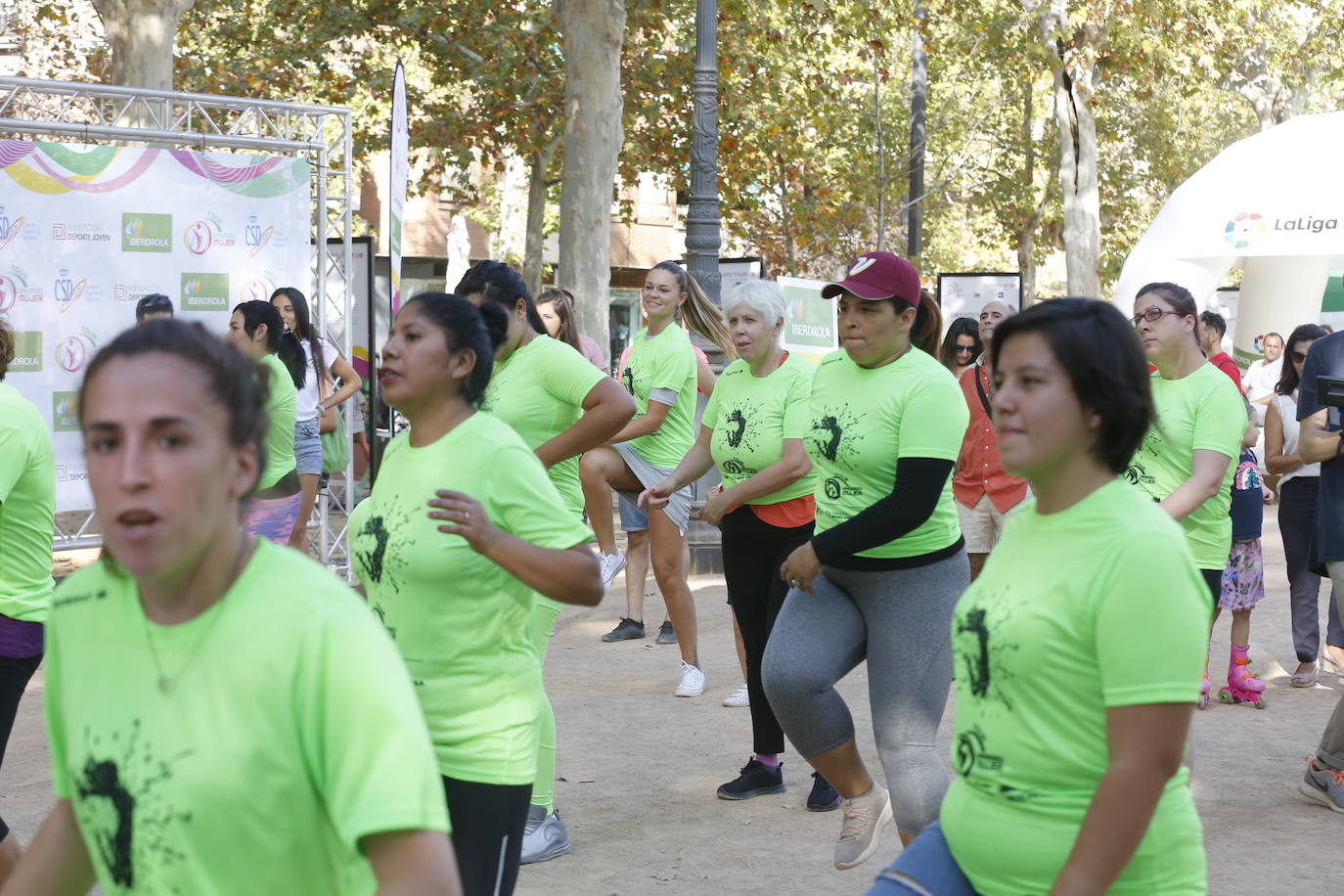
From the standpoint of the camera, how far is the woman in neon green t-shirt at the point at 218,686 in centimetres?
175

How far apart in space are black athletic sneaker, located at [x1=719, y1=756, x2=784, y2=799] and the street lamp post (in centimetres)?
693

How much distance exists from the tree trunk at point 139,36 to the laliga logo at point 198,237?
15.5 ft

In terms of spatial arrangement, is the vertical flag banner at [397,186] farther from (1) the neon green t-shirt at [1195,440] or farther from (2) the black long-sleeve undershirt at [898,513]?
(2) the black long-sleeve undershirt at [898,513]

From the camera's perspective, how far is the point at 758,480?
6004 mm

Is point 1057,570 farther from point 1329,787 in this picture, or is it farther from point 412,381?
point 1329,787

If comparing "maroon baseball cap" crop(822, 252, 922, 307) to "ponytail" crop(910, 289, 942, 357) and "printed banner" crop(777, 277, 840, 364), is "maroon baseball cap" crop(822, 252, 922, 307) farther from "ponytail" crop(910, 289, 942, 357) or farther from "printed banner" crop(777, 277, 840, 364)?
"printed banner" crop(777, 277, 840, 364)

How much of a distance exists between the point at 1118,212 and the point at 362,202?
1931cm

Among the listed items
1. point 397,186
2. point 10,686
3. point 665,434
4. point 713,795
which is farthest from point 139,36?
point 10,686

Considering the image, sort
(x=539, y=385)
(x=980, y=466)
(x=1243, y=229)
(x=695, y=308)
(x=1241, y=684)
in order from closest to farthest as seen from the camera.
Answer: (x=539, y=385)
(x=1241, y=684)
(x=695, y=308)
(x=980, y=466)
(x=1243, y=229)

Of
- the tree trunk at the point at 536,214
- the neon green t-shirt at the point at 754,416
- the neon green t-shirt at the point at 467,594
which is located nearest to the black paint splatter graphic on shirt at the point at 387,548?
the neon green t-shirt at the point at 467,594

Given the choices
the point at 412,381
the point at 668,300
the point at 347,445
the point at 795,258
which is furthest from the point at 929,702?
the point at 795,258

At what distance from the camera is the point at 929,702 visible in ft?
14.8

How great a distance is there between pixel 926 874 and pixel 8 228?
30.0 feet

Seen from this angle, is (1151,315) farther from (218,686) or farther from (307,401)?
(307,401)
